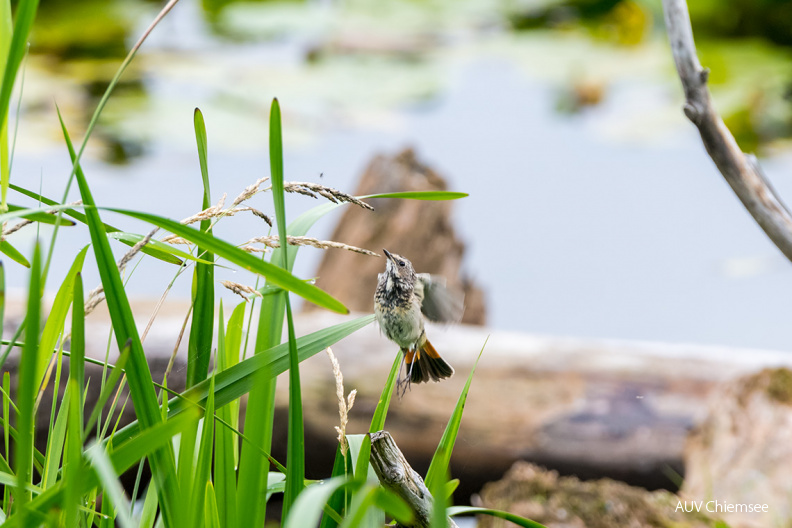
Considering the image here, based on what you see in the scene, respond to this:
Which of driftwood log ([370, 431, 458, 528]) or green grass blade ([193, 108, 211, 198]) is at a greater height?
green grass blade ([193, 108, 211, 198])

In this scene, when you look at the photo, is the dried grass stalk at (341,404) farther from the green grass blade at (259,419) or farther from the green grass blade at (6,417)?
the green grass blade at (6,417)

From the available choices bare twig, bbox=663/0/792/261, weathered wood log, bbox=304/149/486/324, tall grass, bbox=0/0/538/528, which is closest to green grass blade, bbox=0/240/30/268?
tall grass, bbox=0/0/538/528

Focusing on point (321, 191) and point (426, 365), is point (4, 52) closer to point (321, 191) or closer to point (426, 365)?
point (321, 191)

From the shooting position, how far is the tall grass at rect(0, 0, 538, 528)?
250 mm

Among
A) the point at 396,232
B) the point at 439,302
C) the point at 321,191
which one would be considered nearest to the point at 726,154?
the point at 439,302

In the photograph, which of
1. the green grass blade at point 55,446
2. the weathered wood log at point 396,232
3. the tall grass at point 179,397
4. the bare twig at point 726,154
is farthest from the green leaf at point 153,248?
the weathered wood log at point 396,232

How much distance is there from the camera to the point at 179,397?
372mm

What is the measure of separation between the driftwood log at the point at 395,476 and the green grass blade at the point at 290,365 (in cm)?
4

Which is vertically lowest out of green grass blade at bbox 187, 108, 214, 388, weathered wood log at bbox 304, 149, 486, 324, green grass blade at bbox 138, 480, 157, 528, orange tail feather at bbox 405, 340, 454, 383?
weathered wood log at bbox 304, 149, 486, 324

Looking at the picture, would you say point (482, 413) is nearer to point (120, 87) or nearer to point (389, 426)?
point (389, 426)

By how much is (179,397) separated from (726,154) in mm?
596

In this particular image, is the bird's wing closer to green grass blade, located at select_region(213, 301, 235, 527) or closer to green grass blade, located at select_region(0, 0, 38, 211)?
green grass blade, located at select_region(213, 301, 235, 527)

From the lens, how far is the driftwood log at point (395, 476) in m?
0.37

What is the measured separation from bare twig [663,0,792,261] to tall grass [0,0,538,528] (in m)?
0.43
